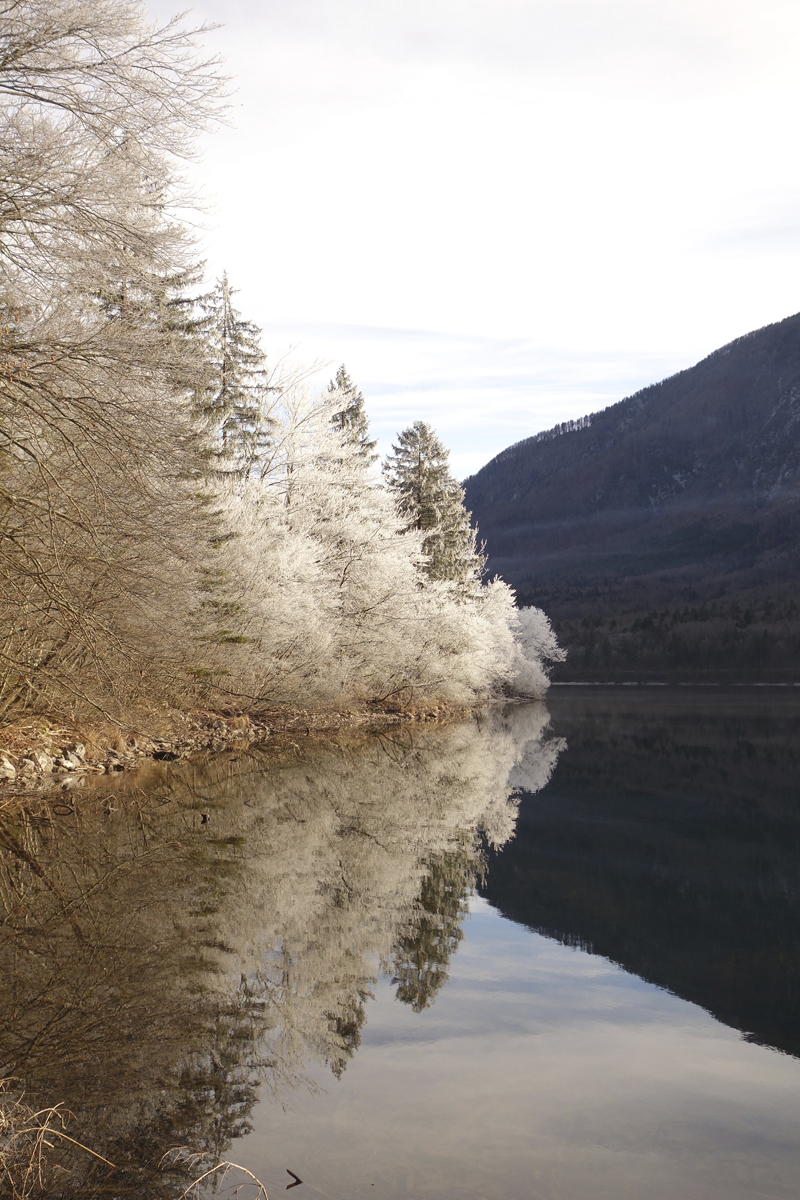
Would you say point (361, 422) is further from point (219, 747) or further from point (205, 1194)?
point (205, 1194)

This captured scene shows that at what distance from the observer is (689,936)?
8414 mm

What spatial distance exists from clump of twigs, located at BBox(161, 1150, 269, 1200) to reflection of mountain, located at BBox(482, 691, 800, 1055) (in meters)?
3.47

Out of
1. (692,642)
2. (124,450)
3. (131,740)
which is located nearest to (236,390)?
(131,740)

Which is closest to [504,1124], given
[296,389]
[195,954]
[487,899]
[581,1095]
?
[581,1095]

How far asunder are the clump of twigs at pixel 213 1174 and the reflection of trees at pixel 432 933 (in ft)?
7.85

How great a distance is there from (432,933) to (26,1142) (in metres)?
4.35

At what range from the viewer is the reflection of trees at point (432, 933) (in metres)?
6.77

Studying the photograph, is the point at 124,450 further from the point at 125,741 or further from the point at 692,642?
the point at 692,642

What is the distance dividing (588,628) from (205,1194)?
380 feet

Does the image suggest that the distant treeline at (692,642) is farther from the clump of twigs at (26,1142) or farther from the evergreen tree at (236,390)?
the clump of twigs at (26,1142)

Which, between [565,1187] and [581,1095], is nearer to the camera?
[565,1187]

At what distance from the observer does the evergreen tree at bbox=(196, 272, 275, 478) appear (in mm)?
27359

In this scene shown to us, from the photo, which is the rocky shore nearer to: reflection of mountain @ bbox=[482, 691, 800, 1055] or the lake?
the lake

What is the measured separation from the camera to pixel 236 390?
92.9 ft
